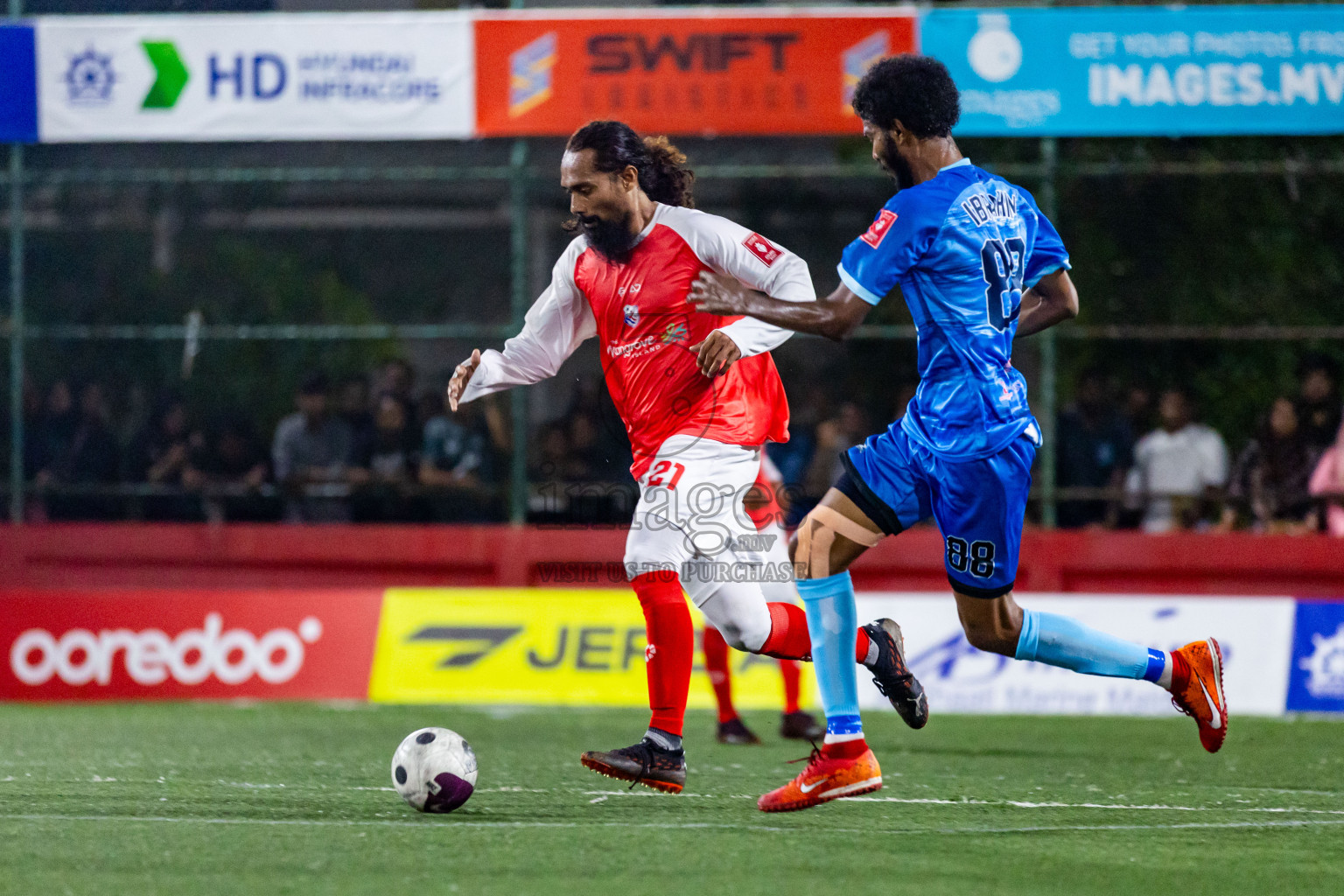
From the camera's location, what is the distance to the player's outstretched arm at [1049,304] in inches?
228

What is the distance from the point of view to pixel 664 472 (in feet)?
19.2

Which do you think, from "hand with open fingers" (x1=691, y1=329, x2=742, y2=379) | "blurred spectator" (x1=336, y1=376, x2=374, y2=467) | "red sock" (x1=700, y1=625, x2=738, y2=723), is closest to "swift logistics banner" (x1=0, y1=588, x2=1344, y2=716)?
"blurred spectator" (x1=336, y1=376, x2=374, y2=467)

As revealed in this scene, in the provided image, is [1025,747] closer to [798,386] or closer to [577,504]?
[577,504]

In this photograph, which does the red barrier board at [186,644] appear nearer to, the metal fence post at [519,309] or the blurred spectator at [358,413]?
the metal fence post at [519,309]

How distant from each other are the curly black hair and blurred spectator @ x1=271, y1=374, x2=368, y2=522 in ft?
25.0

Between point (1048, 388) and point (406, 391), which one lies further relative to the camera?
point (406, 391)

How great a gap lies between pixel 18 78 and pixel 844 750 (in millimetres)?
9352

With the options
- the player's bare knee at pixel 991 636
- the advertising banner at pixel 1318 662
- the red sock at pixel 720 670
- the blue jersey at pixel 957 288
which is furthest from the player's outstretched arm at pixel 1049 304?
the advertising banner at pixel 1318 662

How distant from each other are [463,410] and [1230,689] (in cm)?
569

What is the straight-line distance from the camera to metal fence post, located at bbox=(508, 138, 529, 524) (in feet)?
39.4

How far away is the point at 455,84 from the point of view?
11.9m

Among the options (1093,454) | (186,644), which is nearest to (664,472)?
(186,644)

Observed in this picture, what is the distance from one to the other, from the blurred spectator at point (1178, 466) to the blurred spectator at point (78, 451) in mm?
7658

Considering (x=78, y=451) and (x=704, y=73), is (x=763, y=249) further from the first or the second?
(x=78, y=451)
